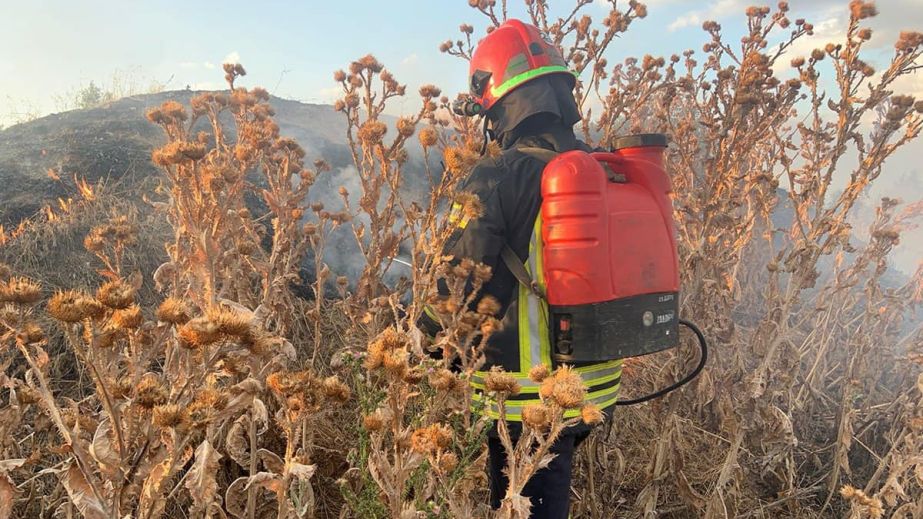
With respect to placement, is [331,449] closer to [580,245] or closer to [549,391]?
[580,245]

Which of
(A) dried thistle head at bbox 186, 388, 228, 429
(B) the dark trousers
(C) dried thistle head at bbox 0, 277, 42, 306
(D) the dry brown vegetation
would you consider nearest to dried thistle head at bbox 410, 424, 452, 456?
(D) the dry brown vegetation

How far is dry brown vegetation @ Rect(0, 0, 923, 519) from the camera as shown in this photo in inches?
41.6

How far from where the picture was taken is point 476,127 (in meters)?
3.66

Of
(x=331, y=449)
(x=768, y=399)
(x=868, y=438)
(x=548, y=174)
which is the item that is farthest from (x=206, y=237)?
(x=868, y=438)

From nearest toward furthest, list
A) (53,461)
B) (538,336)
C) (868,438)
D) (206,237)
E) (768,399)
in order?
(206,237) < (538,336) < (53,461) < (768,399) < (868,438)

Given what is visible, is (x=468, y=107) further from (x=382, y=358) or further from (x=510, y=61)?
(x=382, y=358)

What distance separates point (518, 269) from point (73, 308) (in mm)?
1369

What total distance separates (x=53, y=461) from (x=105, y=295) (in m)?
2.08

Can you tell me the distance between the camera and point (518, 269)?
6.44 feet

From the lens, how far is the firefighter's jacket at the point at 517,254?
1.95m

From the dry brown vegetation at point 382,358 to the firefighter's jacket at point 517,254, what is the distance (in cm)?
13

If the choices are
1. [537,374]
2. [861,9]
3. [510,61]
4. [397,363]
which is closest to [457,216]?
[537,374]

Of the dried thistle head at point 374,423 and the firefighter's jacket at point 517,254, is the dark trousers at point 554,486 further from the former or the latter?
the dried thistle head at point 374,423

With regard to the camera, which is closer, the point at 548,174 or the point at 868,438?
the point at 548,174
